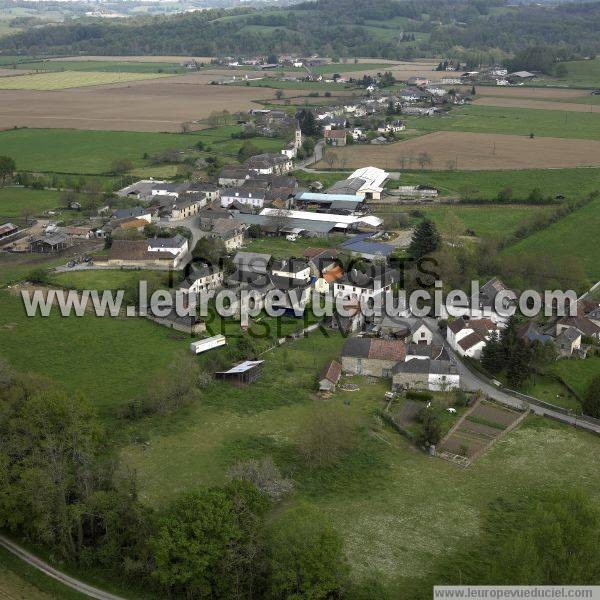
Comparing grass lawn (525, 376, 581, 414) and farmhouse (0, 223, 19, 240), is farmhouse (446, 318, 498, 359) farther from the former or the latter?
farmhouse (0, 223, 19, 240)

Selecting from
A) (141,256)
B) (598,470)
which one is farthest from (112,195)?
(598,470)

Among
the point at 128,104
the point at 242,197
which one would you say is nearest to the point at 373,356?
the point at 242,197

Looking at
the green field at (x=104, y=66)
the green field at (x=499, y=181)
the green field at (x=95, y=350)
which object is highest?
the green field at (x=104, y=66)

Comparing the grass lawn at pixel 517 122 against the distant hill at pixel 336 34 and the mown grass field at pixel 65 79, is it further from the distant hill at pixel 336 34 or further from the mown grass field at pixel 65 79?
the mown grass field at pixel 65 79

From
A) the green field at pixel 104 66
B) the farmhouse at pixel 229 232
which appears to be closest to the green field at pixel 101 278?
the farmhouse at pixel 229 232

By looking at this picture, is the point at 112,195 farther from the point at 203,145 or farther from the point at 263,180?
the point at 203,145

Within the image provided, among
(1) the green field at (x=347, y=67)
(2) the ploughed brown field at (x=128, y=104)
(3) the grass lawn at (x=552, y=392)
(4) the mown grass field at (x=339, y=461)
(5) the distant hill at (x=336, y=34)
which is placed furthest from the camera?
(5) the distant hill at (x=336, y=34)

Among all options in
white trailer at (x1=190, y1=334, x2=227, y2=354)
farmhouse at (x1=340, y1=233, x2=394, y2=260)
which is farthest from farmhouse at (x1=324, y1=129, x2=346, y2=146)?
white trailer at (x1=190, y1=334, x2=227, y2=354)
